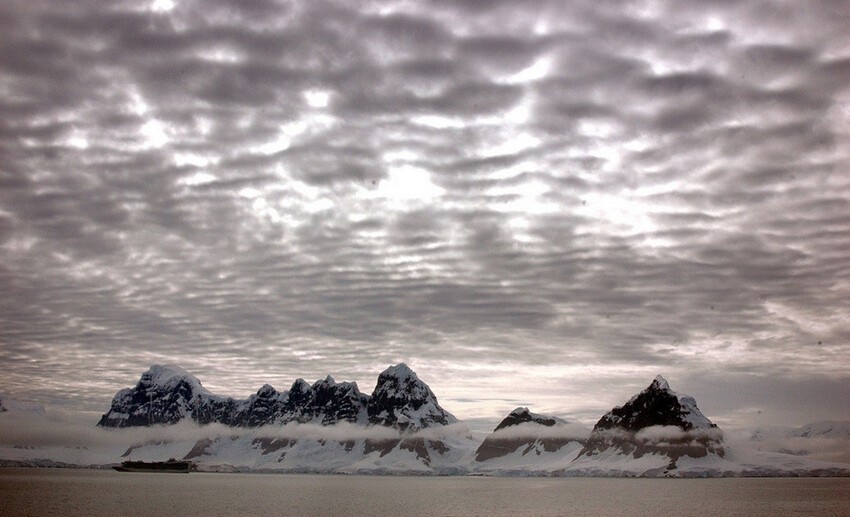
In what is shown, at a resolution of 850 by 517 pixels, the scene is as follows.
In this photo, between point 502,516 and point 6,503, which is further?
point 6,503

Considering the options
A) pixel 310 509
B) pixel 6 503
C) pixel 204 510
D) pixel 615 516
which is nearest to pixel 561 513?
pixel 615 516

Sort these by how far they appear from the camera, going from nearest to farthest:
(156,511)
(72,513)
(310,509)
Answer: (72,513)
(156,511)
(310,509)

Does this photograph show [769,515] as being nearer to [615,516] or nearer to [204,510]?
[615,516]

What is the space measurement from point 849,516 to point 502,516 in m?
80.2

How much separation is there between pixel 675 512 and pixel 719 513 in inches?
403

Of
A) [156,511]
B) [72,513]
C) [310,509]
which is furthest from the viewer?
[310,509]

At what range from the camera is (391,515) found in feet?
590

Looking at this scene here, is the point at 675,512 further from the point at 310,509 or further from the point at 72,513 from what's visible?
the point at 72,513

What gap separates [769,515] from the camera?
190125 mm

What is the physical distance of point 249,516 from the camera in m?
171

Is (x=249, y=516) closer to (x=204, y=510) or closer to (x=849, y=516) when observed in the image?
(x=204, y=510)

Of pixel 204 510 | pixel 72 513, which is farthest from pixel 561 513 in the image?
pixel 72 513

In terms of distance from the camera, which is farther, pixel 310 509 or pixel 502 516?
pixel 310 509

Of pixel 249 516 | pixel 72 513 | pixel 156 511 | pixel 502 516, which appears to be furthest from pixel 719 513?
pixel 72 513
